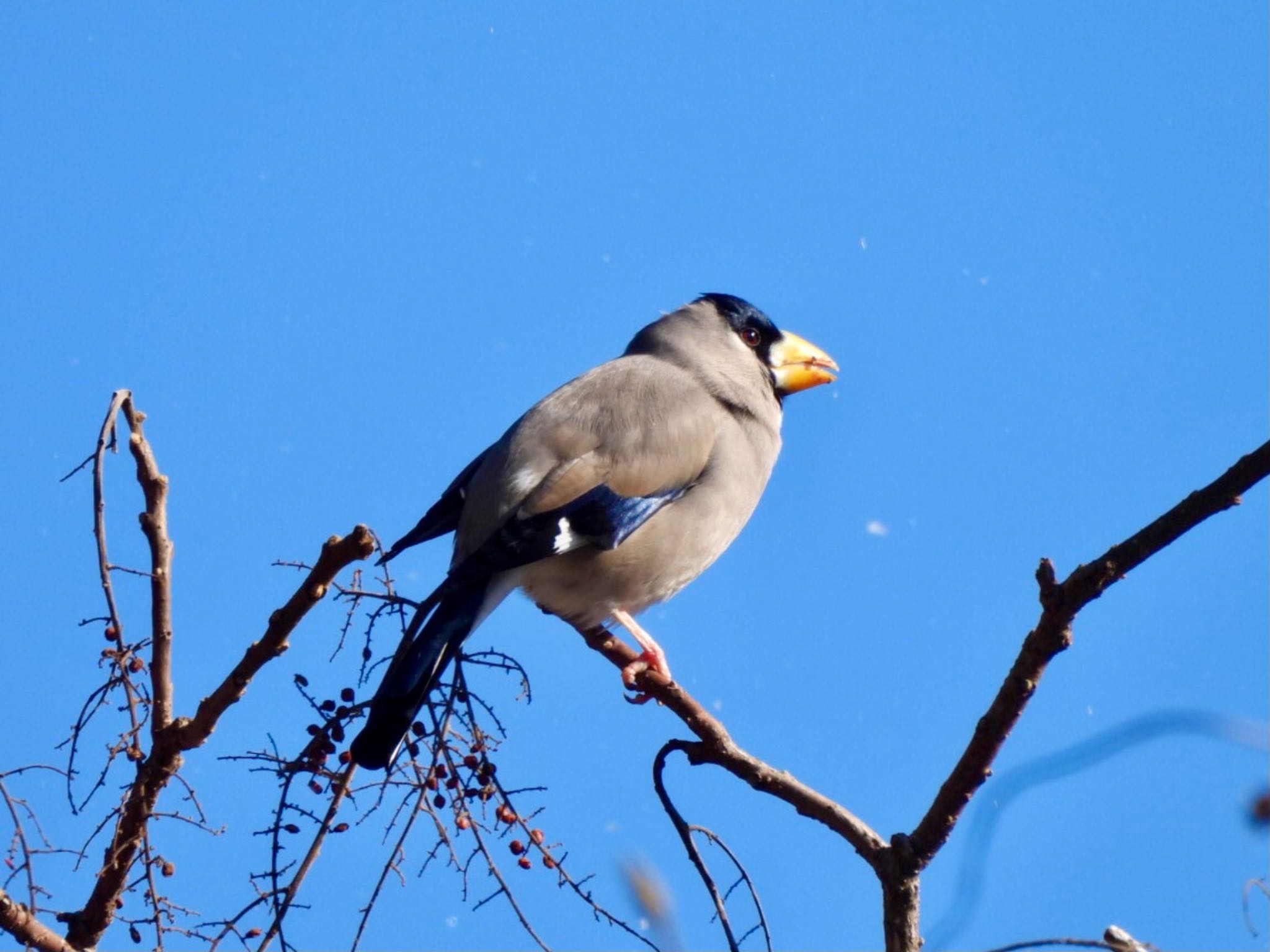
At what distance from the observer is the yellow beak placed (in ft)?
18.5

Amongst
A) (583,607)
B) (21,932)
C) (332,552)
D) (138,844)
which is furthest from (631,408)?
(21,932)

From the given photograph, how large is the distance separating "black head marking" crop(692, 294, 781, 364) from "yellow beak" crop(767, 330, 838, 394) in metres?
0.03

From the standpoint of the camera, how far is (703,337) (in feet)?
18.1

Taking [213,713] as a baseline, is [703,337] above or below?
above

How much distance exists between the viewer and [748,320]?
5.71 m

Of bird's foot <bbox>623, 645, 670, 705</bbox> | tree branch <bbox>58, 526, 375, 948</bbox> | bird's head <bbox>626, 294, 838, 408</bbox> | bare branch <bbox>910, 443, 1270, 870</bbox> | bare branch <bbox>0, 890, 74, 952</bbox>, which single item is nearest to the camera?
bare branch <bbox>910, 443, 1270, 870</bbox>

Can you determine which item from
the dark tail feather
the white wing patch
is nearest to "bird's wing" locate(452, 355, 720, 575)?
the white wing patch

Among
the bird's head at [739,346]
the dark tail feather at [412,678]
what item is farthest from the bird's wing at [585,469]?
the bird's head at [739,346]

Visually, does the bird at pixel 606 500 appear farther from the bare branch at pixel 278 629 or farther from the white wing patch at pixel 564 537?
the bare branch at pixel 278 629

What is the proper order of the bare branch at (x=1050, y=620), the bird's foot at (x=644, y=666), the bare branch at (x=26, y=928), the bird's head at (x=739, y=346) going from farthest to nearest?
the bird's head at (x=739, y=346)
the bird's foot at (x=644, y=666)
the bare branch at (x=26, y=928)
the bare branch at (x=1050, y=620)

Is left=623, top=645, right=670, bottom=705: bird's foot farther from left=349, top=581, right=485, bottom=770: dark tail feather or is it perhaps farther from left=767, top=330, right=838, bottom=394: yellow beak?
left=767, top=330, right=838, bottom=394: yellow beak

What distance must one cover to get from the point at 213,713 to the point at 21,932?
0.55 meters

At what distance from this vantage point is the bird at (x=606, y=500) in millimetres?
3967

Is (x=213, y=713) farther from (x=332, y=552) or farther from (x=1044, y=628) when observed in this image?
(x=1044, y=628)
